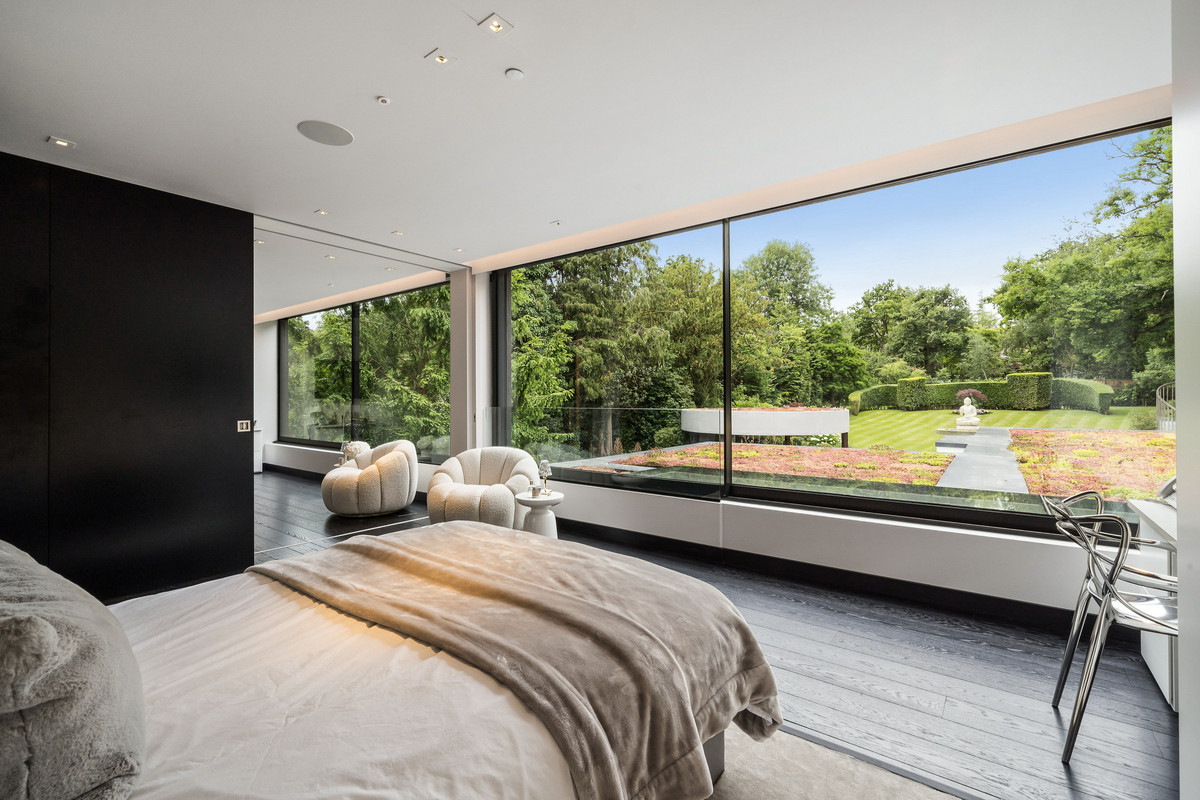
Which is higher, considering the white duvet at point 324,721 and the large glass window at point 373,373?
the large glass window at point 373,373

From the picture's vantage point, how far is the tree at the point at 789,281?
3811 mm

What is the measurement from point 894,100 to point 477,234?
301 cm

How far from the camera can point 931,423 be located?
3.37 meters

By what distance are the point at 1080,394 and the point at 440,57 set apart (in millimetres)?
3605

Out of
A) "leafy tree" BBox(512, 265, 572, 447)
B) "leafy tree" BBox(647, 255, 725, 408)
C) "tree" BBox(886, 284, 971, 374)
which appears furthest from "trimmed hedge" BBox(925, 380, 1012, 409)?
"leafy tree" BBox(512, 265, 572, 447)

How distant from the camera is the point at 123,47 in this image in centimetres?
200

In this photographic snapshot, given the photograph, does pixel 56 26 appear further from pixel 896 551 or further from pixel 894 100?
pixel 896 551

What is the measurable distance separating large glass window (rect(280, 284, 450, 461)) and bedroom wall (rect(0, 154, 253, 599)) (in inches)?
14.1

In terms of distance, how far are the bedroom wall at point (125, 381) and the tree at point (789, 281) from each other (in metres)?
3.67

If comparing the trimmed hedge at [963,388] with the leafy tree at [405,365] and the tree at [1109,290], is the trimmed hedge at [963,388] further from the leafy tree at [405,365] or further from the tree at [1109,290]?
the leafy tree at [405,365]

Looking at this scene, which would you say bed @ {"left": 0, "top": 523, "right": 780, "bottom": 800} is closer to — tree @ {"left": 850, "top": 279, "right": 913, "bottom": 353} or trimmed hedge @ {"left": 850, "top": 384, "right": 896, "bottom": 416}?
trimmed hedge @ {"left": 850, "top": 384, "right": 896, "bottom": 416}

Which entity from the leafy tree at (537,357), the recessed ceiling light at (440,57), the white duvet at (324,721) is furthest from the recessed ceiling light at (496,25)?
the leafy tree at (537,357)

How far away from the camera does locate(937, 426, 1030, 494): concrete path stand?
10.3 ft

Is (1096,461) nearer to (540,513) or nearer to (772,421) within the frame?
(772,421)
